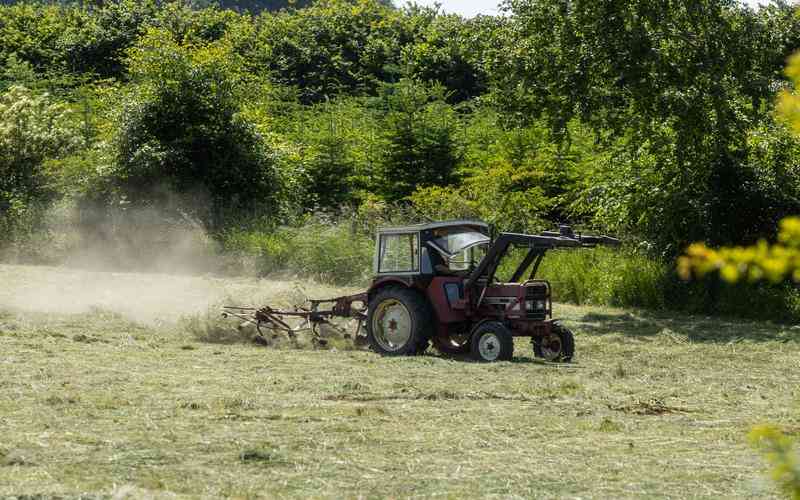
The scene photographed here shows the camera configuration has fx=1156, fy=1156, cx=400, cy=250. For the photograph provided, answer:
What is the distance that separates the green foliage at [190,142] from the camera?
29.2m

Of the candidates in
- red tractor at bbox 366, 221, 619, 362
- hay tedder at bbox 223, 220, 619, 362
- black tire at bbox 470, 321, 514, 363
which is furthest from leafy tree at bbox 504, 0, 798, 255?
black tire at bbox 470, 321, 514, 363

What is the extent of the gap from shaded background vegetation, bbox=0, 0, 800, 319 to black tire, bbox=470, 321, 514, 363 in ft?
20.7

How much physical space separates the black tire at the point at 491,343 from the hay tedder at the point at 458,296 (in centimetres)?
1

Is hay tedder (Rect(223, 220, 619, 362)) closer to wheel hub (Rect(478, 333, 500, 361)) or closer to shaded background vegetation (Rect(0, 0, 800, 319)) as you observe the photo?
wheel hub (Rect(478, 333, 500, 361))

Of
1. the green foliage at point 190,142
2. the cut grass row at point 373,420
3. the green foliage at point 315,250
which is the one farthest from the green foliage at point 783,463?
the green foliage at point 190,142

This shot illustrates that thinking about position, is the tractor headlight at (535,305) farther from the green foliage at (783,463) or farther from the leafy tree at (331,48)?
the leafy tree at (331,48)

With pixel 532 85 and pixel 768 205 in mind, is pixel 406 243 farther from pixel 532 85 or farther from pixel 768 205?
pixel 768 205

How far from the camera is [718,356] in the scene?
15562 mm

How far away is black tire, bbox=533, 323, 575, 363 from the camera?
14.9m

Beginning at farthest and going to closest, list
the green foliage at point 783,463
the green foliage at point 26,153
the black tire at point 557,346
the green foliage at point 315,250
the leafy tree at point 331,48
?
the leafy tree at point 331,48
the green foliage at point 26,153
the green foliage at point 315,250
the black tire at point 557,346
the green foliage at point 783,463

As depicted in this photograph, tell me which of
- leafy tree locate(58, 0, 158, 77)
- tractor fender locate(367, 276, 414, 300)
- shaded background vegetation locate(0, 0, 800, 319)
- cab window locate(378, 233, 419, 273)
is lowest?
tractor fender locate(367, 276, 414, 300)

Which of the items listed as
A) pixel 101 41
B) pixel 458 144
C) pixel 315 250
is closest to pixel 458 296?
pixel 315 250

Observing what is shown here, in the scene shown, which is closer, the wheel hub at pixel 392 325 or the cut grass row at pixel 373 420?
the cut grass row at pixel 373 420

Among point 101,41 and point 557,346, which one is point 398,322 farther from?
point 101,41
